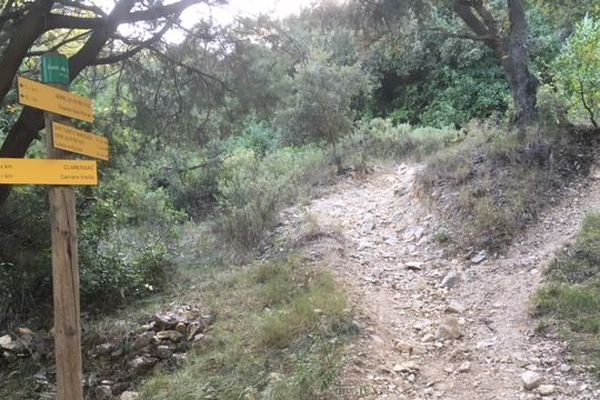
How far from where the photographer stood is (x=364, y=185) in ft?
34.5

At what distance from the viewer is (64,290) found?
3.04m

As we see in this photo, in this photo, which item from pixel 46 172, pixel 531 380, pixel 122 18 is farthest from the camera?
pixel 122 18

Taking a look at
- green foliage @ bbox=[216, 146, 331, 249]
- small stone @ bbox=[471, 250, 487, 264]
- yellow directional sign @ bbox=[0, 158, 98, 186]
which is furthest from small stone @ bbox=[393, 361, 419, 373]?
green foliage @ bbox=[216, 146, 331, 249]

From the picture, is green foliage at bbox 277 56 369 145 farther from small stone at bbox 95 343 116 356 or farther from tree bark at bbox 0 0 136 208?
small stone at bbox 95 343 116 356

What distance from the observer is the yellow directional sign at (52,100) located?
290cm

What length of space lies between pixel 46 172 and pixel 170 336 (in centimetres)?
297

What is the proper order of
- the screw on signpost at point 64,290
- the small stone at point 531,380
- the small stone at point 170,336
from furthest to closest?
the small stone at point 170,336, the small stone at point 531,380, the screw on signpost at point 64,290

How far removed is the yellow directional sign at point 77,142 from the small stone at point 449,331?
3.19m

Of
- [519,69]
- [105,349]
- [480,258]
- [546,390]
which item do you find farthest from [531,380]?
[519,69]

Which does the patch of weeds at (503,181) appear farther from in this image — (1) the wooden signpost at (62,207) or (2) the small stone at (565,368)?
(1) the wooden signpost at (62,207)

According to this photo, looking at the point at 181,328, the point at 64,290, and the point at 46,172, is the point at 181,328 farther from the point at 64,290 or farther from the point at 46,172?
the point at 46,172

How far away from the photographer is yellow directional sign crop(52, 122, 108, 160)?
10.1 feet

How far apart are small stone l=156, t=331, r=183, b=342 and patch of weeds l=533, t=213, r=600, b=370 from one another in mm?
3428

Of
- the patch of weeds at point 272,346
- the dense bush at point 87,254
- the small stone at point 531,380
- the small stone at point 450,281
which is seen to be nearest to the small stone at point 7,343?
the dense bush at point 87,254
